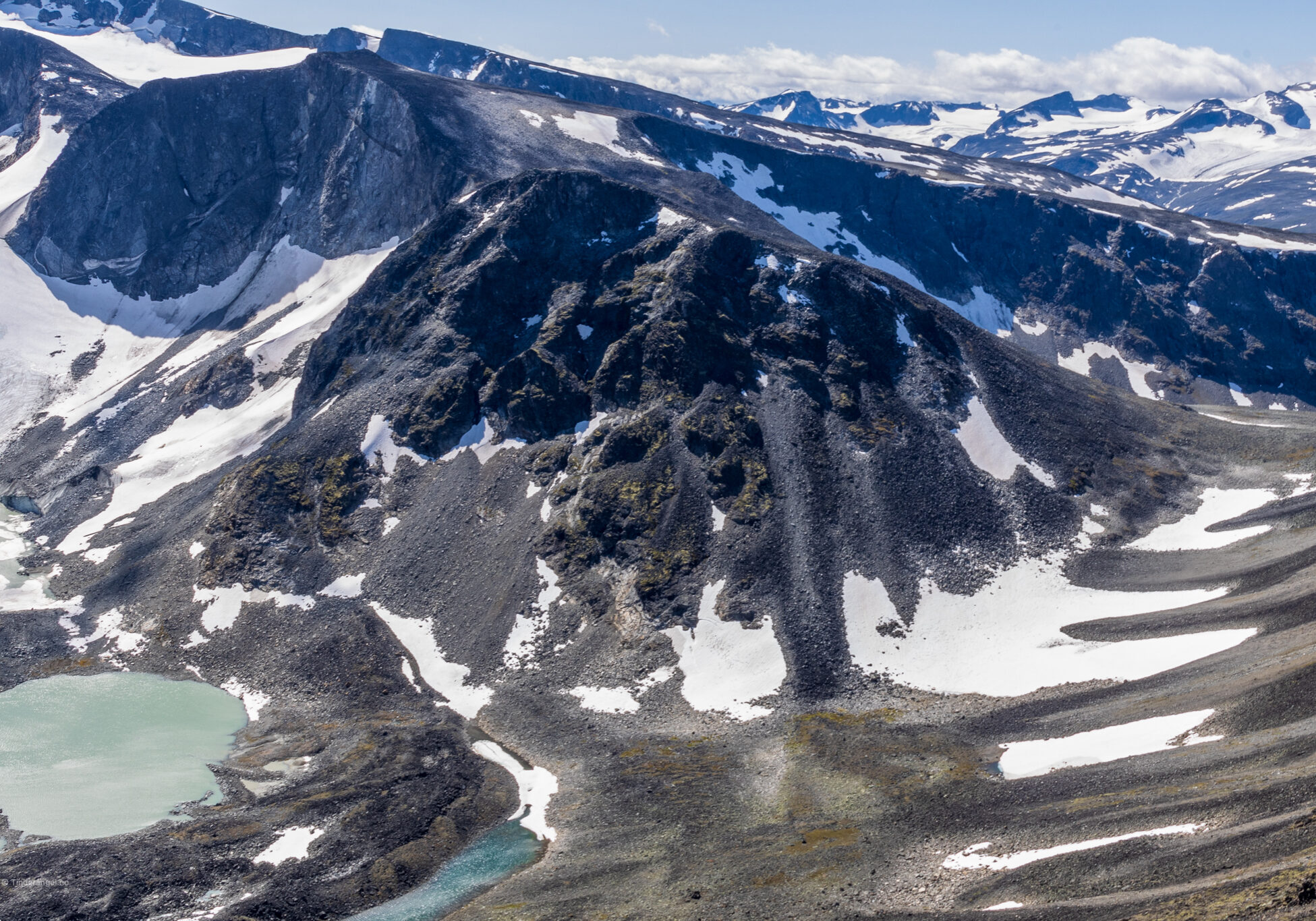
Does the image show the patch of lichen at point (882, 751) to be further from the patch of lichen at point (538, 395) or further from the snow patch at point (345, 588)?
the snow patch at point (345, 588)

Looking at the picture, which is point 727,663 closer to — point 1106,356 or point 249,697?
point 249,697

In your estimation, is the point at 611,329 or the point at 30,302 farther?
the point at 30,302

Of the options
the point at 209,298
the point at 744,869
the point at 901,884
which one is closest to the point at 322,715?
the point at 744,869

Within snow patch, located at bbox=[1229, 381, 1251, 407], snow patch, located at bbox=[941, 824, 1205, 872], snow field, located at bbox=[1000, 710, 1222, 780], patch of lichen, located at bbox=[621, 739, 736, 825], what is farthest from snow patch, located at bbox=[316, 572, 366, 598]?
snow patch, located at bbox=[1229, 381, 1251, 407]

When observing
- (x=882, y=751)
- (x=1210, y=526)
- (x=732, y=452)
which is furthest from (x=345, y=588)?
(x=1210, y=526)

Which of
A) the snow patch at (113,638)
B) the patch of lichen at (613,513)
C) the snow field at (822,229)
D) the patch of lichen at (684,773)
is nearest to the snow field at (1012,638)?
the patch of lichen at (684,773)

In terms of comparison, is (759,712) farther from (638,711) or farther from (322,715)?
(322,715)
